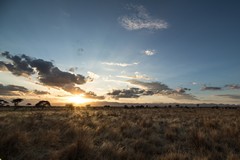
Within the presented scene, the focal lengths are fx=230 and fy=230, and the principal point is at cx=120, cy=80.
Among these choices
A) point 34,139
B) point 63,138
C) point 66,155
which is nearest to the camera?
point 66,155

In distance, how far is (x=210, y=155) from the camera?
8.84 m

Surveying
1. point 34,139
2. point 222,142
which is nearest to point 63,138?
point 34,139

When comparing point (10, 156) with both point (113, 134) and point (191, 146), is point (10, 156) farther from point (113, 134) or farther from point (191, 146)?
point (191, 146)

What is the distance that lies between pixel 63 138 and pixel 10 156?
3.54m

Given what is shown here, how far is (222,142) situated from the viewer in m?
11.6

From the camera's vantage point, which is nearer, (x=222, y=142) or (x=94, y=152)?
(x=94, y=152)

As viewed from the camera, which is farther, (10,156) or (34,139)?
(34,139)

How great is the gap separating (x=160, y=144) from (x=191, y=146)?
1489mm

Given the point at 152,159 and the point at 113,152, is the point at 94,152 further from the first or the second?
the point at 152,159

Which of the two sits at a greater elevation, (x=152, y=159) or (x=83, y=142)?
(x=83, y=142)

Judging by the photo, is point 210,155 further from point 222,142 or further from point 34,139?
point 34,139

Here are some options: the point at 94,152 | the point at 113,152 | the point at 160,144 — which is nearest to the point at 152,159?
the point at 113,152

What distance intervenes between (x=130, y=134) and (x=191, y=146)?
3.95 meters

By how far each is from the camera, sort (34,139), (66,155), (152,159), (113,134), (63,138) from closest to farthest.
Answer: (66,155)
(152,159)
(34,139)
(63,138)
(113,134)
